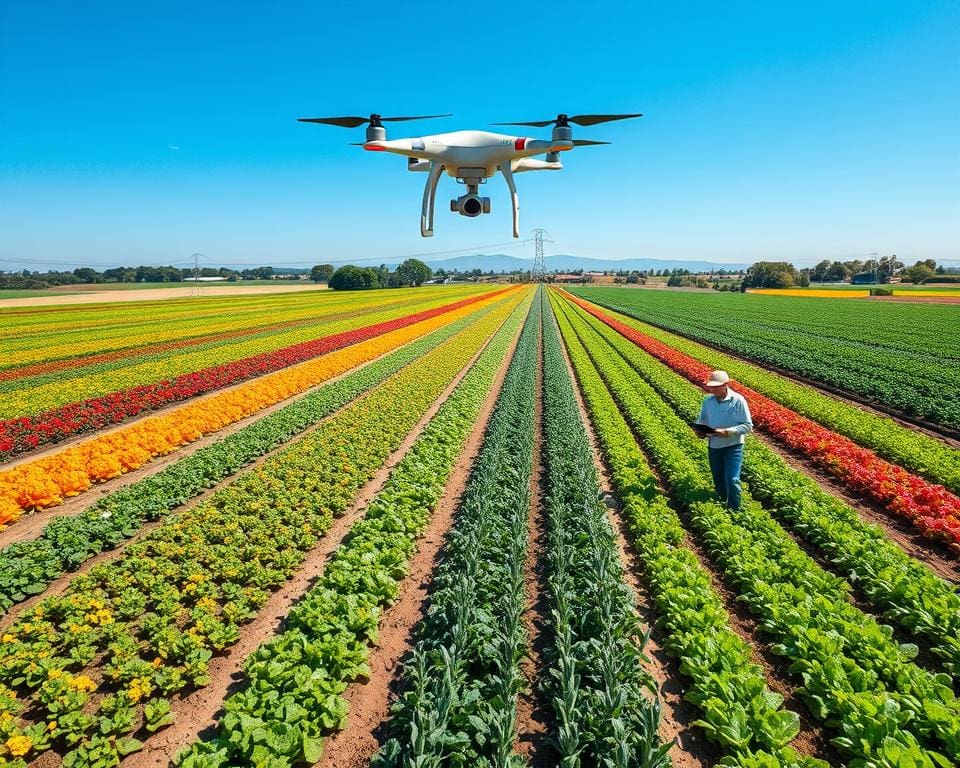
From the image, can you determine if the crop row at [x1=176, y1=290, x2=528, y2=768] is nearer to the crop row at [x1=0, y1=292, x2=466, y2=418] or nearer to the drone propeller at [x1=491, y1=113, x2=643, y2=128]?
the drone propeller at [x1=491, y1=113, x2=643, y2=128]

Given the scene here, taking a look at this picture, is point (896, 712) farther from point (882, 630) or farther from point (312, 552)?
point (312, 552)

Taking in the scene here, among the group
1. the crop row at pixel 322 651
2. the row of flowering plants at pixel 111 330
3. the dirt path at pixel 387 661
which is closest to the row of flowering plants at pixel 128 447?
the crop row at pixel 322 651

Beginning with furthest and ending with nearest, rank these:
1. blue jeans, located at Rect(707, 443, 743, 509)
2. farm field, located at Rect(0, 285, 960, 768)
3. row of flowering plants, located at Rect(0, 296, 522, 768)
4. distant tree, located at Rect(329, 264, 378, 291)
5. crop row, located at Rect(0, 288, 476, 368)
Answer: distant tree, located at Rect(329, 264, 378, 291), crop row, located at Rect(0, 288, 476, 368), blue jeans, located at Rect(707, 443, 743, 509), row of flowering plants, located at Rect(0, 296, 522, 768), farm field, located at Rect(0, 285, 960, 768)

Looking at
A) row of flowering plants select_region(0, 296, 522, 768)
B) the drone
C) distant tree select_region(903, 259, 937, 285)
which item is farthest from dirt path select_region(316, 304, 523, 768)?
distant tree select_region(903, 259, 937, 285)

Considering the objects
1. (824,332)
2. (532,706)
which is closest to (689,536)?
(532,706)

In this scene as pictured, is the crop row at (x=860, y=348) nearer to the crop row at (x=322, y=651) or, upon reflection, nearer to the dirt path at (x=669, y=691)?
the dirt path at (x=669, y=691)

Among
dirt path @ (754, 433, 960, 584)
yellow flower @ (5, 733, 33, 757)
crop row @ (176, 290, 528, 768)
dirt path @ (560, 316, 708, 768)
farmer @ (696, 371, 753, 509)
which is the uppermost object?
farmer @ (696, 371, 753, 509)
